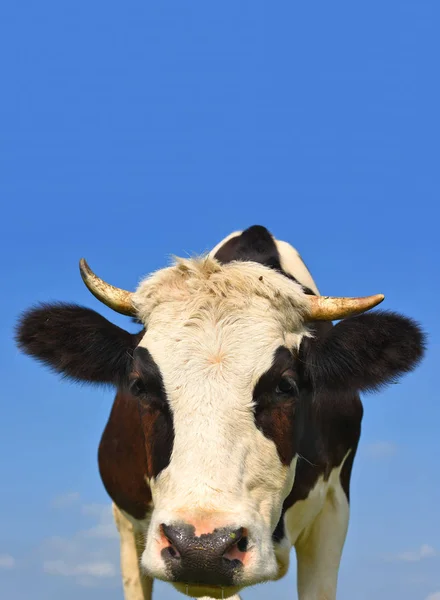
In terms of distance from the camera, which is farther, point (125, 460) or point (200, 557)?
point (125, 460)

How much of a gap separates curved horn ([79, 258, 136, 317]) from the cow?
15 mm

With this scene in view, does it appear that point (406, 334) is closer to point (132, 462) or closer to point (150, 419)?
point (150, 419)

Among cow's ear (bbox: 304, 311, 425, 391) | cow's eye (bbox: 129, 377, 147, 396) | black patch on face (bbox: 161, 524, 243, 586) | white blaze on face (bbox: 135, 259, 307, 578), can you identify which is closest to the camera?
black patch on face (bbox: 161, 524, 243, 586)

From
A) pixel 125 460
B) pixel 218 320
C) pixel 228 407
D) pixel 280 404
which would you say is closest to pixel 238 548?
pixel 228 407

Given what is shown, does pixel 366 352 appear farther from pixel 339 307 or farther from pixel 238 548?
pixel 238 548

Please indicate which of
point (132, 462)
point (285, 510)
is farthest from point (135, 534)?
point (285, 510)

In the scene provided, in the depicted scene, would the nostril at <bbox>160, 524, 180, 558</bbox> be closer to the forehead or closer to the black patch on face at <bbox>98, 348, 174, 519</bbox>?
the black patch on face at <bbox>98, 348, 174, 519</bbox>

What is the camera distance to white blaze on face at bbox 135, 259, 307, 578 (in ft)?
19.8

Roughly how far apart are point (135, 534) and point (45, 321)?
258 centimetres

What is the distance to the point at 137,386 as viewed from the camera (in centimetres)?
718

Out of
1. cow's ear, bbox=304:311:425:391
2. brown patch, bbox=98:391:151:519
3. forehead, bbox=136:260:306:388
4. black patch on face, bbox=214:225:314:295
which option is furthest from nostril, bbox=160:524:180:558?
black patch on face, bbox=214:225:314:295

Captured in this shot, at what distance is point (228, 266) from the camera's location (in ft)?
26.2

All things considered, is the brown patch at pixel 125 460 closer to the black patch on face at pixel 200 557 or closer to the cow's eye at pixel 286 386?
the cow's eye at pixel 286 386

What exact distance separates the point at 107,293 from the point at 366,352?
2.34 metres
